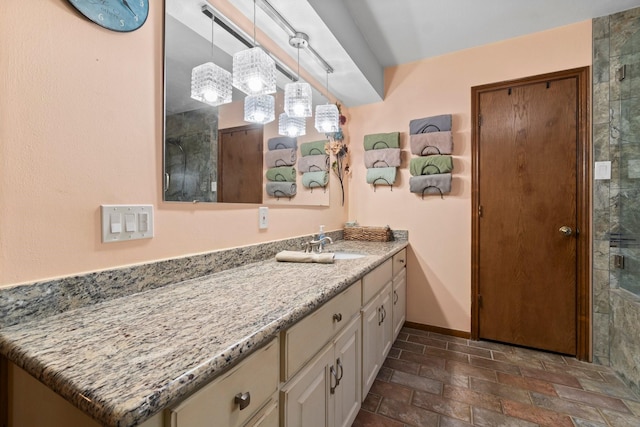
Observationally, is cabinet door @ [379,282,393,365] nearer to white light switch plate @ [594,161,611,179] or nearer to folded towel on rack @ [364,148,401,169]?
folded towel on rack @ [364,148,401,169]

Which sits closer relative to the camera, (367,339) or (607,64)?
(367,339)

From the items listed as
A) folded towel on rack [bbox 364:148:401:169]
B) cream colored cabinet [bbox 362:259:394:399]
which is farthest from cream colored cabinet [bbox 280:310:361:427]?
folded towel on rack [bbox 364:148:401:169]

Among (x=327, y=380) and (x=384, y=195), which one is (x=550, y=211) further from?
(x=327, y=380)

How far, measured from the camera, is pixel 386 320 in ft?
5.97

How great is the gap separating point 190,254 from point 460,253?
211 centimetres

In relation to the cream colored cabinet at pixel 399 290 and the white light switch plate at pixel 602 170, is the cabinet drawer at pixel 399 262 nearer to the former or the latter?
the cream colored cabinet at pixel 399 290

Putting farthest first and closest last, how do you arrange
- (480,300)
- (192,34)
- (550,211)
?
(480,300) → (550,211) → (192,34)

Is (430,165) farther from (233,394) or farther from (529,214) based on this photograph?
(233,394)

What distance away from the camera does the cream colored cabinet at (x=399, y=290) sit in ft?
6.76

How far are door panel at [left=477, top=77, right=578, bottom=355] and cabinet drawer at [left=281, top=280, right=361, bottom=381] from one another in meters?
1.59

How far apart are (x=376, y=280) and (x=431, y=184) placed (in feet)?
3.76

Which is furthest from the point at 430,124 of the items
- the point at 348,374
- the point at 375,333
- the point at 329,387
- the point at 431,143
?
the point at 329,387

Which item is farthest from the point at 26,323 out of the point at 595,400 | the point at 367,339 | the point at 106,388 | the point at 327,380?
Result: the point at 595,400

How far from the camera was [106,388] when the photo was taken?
0.44 meters
